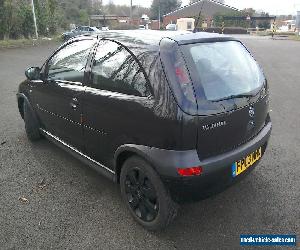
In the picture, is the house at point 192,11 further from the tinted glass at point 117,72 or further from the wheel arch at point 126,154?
the wheel arch at point 126,154

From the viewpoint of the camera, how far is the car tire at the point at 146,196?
2.78 meters

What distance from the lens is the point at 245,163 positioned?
3000 mm

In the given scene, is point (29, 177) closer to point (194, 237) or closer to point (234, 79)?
point (194, 237)

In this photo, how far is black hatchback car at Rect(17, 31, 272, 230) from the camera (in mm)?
2596

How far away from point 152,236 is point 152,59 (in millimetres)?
1596

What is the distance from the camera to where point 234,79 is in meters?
2.99

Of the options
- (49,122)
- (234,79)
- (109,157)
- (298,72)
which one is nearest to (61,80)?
(49,122)

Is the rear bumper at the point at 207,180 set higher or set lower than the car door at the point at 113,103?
lower

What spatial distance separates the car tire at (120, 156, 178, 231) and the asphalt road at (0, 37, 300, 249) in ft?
0.41

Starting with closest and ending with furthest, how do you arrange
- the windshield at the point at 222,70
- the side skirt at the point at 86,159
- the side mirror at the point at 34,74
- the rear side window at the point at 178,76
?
the rear side window at the point at 178,76 < the windshield at the point at 222,70 < the side skirt at the point at 86,159 < the side mirror at the point at 34,74

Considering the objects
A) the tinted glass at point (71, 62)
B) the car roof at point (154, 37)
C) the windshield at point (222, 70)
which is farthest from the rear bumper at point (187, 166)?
the tinted glass at point (71, 62)

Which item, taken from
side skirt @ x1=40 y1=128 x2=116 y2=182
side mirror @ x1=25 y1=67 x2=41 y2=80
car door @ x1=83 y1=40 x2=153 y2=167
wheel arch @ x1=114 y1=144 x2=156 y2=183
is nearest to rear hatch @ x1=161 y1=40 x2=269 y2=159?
car door @ x1=83 y1=40 x2=153 y2=167

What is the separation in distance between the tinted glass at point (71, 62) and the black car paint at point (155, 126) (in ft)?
0.41

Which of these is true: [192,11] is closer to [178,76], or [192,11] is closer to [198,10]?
[198,10]
